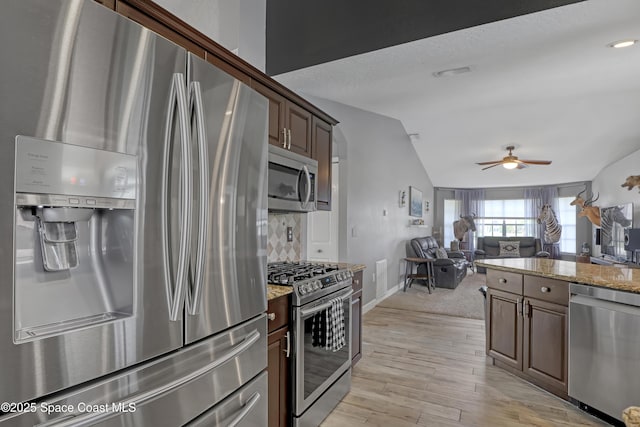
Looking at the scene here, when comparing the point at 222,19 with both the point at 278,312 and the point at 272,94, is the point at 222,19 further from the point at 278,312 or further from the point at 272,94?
the point at 278,312

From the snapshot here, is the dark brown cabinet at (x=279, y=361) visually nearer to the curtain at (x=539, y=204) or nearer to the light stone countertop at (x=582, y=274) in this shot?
the light stone countertop at (x=582, y=274)

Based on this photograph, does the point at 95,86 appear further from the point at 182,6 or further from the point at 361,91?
the point at 361,91

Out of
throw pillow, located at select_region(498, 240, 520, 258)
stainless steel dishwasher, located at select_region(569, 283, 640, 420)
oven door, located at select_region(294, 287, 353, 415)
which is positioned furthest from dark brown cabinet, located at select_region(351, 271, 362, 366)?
throw pillow, located at select_region(498, 240, 520, 258)

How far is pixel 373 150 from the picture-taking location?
18.1 ft

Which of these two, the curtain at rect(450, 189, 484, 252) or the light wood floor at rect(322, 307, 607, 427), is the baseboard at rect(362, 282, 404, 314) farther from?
the curtain at rect(450, 189, 484, 252)

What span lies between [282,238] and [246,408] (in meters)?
1.77

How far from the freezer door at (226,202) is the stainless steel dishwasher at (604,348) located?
219 centimetres

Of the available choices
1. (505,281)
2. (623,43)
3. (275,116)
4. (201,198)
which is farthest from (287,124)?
(623,43)

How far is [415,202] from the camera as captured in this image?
320 inches

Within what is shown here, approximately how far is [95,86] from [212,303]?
32.3 inches

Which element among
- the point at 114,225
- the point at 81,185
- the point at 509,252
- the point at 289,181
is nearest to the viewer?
the point at 81,185

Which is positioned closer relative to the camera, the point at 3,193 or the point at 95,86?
the point at 3,193

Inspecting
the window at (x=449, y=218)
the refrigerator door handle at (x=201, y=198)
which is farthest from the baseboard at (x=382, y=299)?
the window at (x=449, y=218)

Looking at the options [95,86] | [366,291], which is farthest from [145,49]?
[366,291]
